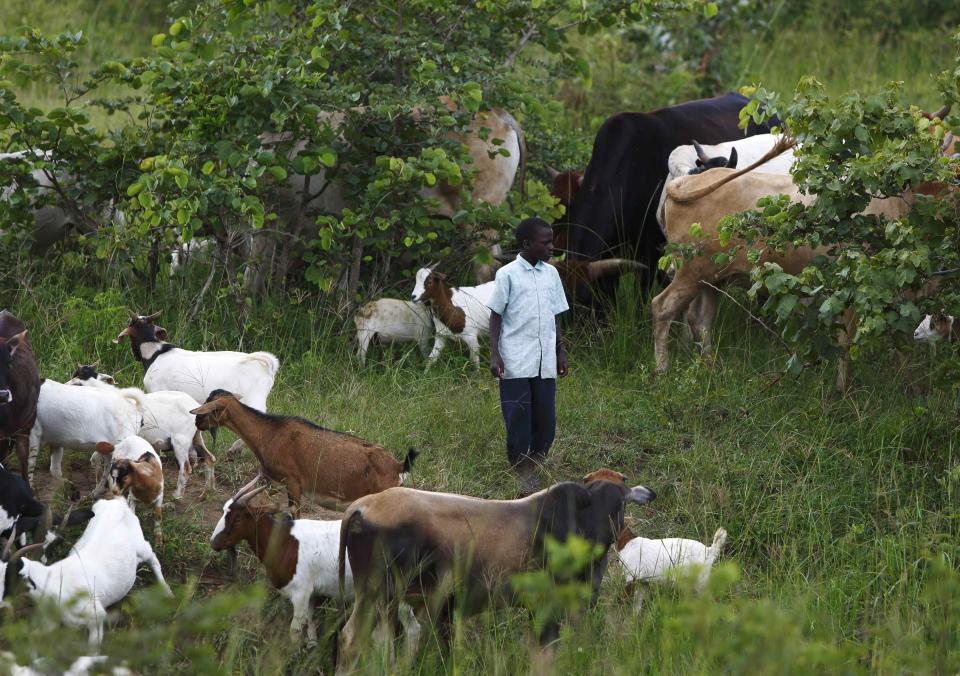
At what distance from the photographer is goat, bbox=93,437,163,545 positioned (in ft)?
19.2

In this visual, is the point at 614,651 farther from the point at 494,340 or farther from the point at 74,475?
the point at 74,475

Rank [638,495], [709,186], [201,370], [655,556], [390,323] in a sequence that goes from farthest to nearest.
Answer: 1. [390,323]
2. [709,186]
3. [201,370]
4. [655,556]
5. [638,495]

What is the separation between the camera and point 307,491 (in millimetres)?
6199

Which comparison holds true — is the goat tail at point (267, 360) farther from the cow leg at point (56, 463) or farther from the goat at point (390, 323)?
the goat at point (390, 323)

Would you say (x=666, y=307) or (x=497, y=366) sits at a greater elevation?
(x=666, y=307)

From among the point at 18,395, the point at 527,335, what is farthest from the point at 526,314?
the point at 18,395

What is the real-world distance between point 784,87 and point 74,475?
35.1ft

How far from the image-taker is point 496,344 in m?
6.72

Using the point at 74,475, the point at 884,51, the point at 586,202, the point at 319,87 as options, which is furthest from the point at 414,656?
the point at 884,51

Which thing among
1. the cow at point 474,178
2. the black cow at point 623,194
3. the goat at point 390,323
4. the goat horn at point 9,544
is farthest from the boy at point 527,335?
the black cow at point 623,194

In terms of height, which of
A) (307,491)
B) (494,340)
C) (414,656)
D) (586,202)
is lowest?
(414,656)

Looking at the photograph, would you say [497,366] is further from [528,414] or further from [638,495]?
[638,495]

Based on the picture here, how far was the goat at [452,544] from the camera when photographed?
5000 millimetres

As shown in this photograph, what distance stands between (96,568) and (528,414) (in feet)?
8.13
